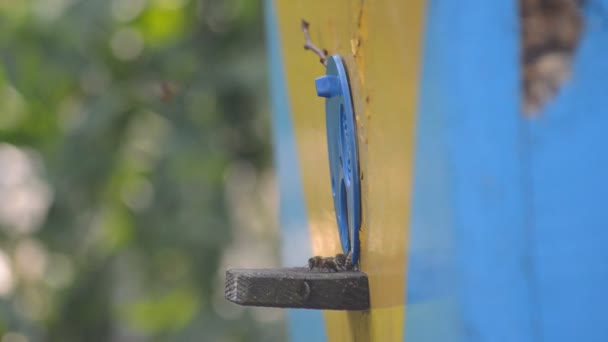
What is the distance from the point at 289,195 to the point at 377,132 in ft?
2.28

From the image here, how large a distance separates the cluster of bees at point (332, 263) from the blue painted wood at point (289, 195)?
0.76 ft

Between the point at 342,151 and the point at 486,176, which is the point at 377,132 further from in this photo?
the point at 486,176

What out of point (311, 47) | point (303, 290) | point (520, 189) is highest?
point (311, 47)

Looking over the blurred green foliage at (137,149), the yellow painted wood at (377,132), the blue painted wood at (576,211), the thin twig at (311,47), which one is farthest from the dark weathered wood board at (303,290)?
the blurred green foliage at (137,149)

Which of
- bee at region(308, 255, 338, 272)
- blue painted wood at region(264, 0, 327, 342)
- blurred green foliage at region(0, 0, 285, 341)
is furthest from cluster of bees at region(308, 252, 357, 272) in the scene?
blurred green foliage at region(0, 0, 285, 341)

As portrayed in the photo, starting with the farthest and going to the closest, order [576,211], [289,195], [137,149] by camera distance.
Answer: [137,149], [289,195], [576,211]

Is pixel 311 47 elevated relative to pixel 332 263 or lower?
elevated

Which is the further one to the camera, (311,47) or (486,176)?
(311,47)

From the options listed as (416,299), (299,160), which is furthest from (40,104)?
(416,299)

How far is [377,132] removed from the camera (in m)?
1.24

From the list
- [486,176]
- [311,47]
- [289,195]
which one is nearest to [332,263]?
[311,47]

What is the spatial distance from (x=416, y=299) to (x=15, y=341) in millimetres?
3798

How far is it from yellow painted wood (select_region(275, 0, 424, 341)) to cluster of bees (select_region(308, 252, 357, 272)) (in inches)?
2.5

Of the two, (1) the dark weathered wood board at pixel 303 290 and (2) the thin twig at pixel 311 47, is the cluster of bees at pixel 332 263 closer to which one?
(1) the dark weathered wood board at pixel 303 290
